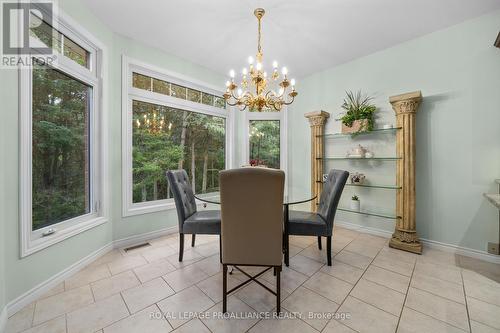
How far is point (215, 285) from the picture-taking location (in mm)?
1837

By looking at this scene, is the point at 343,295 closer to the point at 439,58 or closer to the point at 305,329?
the point at 305,329

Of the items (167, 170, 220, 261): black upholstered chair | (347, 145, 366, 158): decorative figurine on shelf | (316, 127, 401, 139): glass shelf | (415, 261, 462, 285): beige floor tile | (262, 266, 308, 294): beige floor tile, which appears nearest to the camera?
(262, 266, 308, 294): beige floor tile

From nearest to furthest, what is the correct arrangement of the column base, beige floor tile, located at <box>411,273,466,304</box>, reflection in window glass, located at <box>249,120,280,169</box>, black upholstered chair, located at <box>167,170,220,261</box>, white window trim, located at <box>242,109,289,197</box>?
1. beige floor tile, located at <box>411,273,466,304</box>
2. black upholstered chair, located at <box>167,170,220,261</box>
3. the column base
4. white window trim, located at <box>242,109,289,197</box>
5. reflection in window glass, located at <box>249,120,280,169</box>

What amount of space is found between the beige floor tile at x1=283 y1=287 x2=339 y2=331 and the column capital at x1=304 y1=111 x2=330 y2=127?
8.60 ft

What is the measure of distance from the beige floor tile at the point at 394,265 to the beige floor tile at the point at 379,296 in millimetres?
427

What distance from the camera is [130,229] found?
2756mm

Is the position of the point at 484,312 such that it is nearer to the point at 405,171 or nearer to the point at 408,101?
the point at 405,171

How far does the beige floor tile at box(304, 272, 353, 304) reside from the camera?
5.50ft

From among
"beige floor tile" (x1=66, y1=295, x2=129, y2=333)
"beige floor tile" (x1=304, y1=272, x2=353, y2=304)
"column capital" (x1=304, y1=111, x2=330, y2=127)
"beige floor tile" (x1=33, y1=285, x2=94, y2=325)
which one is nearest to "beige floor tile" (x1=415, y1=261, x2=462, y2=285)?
"beige floor tile" (x1=304, y1=272, x2=353, y2=304)

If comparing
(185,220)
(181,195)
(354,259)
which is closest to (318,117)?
(354,259)

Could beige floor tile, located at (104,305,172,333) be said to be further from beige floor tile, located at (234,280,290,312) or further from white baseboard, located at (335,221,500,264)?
white baseboard, located at (335,221,500,264)

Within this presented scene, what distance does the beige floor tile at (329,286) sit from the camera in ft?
5.50

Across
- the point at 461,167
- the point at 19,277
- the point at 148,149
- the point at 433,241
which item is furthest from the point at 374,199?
the point at 19,277

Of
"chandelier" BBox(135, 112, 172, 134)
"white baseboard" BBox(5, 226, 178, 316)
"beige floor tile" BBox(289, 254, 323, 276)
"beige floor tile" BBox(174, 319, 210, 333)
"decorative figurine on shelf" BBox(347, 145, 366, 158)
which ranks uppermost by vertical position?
"chandelier" BBox(135, 112, 172, 134)
